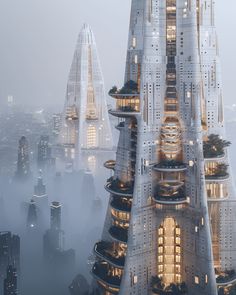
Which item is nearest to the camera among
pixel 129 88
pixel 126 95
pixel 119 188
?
pixel 126 95

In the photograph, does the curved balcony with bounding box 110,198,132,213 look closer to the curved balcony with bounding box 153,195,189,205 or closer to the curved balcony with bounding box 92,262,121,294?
the curved balcony with bounding box 153,195,189,205

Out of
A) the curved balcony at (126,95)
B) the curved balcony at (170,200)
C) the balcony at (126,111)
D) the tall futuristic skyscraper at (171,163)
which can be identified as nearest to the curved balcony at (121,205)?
the tall futuristic skyscraper at (171,163)

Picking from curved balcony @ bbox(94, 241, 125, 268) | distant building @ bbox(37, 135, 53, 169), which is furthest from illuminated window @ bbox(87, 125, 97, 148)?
curved balcony @ bbox(94, 241, 125, 268)

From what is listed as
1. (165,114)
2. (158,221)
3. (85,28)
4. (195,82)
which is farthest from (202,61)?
(85,28)

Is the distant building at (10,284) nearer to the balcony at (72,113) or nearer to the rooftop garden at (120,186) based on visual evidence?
the rooftop garden at (120,186)

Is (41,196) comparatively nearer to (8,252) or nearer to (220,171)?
(8,252)

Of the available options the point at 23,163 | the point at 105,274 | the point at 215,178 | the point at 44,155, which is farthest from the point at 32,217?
the point at 215,178

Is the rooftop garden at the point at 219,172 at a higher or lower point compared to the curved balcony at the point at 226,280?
higher
